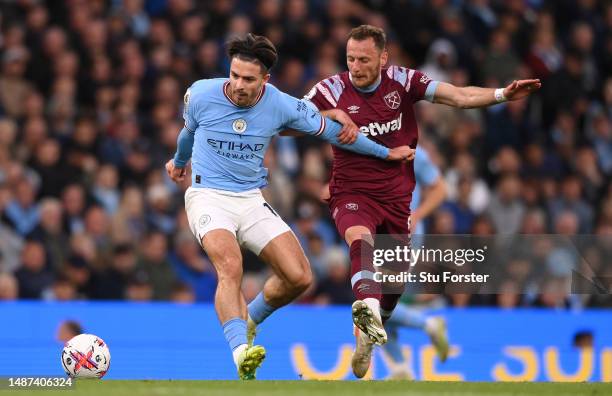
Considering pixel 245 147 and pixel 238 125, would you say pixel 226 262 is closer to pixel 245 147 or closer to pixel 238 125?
pixel 245 147

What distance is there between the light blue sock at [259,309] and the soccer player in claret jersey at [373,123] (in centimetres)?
73

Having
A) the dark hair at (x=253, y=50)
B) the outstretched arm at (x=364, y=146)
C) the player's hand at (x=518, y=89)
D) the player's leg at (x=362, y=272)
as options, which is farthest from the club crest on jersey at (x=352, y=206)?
the player's hand at (x=518, y=89)

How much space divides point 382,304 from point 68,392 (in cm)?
341

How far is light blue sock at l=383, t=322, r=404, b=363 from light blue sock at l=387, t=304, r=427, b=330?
104 mm

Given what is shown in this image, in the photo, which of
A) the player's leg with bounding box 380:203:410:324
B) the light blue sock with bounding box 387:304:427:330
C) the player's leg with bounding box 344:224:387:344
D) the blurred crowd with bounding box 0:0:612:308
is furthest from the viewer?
the blurred crowd with bounding box 0:0:612:308

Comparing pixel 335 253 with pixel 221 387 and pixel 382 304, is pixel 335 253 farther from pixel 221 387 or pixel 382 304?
pixel 221 387

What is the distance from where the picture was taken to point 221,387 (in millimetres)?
9461

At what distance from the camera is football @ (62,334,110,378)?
10.6 meters

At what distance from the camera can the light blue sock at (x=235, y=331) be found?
10.1 m

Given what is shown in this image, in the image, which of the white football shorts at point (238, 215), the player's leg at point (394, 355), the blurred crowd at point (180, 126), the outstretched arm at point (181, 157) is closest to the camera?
the white football shorts at point (238, 215)

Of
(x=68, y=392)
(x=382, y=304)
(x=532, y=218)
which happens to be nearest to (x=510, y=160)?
(x=532, y=218)

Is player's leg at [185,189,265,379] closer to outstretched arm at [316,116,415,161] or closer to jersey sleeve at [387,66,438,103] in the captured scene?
outstretched arm at [316,116,415,161]

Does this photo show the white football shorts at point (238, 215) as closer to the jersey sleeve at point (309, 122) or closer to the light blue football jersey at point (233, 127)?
the light blue football jersey at point (233, 127)

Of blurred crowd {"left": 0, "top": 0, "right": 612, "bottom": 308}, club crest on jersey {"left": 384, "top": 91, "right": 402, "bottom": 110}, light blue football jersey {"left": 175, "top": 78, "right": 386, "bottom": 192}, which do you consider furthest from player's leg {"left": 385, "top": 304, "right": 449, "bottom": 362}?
light blue football jersey {"left": 175, "top": 78, "right": 386, "bottom": 192}
